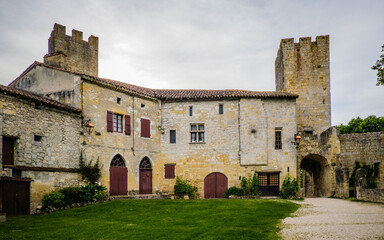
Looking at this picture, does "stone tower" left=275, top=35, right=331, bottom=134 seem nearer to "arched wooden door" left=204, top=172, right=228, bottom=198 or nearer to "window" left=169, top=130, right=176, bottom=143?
"arched wooden door" left=204, top=172, right=228, bottom=198

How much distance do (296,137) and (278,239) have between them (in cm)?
1652

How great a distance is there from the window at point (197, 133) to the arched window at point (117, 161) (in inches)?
216

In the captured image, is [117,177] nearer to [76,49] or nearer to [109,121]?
[109,121]

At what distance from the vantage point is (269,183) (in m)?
27.4

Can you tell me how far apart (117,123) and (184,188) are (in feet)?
20.9

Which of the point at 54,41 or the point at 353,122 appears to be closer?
the point at 54,41

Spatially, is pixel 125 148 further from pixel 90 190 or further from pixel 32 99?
pixel 32 99

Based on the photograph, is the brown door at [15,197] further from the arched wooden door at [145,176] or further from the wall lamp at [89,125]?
the arched wooden door at [145,176]

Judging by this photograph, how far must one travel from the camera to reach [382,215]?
14.9 meters

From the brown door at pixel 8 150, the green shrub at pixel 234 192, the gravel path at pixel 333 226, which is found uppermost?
the brown door at pixel 8 150

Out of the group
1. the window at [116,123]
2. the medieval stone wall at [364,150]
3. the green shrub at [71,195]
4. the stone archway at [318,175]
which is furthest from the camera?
the medieval stone wall at [364,150]

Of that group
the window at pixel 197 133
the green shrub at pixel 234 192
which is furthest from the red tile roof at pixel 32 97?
the green shrub at pixel 234 192

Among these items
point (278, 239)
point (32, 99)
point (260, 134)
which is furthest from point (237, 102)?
point (278, 239)

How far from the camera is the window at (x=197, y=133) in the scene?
27.8 m
